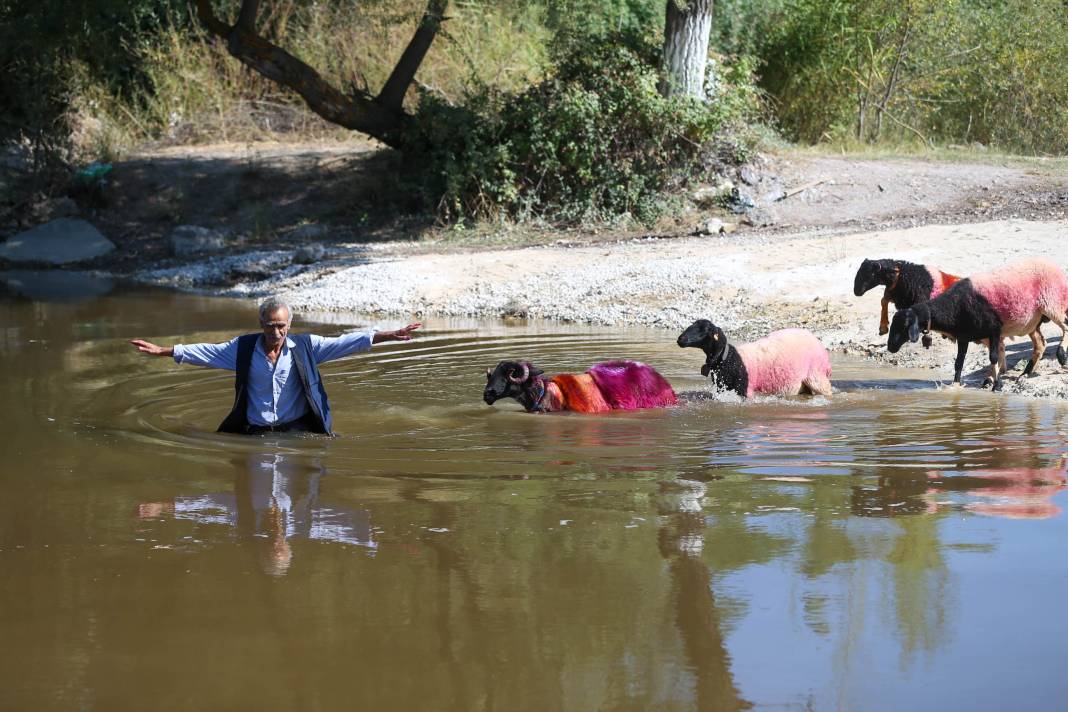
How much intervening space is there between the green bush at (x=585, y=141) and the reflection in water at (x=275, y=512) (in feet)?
43.0

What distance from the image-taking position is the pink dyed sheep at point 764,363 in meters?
10.3

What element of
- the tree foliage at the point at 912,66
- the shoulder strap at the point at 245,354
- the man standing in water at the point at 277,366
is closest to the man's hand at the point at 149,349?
the man standing in water at the point at 277,366

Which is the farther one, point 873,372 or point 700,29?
point 700,29

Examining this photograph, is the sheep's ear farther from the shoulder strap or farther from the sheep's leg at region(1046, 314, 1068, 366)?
the shoulder strap

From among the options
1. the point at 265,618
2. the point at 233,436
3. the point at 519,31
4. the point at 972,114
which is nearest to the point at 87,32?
the point at 519,31

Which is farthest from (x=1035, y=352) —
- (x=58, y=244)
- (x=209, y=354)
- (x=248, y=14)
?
(x=58, y=244)

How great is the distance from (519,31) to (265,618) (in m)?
21.4

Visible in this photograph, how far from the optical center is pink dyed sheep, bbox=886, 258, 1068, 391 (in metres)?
10.6

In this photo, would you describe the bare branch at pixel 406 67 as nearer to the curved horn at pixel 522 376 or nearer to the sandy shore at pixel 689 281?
the sandy shore at pixel 689 281

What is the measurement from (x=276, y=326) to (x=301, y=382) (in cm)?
53

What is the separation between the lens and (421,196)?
22.1 metres

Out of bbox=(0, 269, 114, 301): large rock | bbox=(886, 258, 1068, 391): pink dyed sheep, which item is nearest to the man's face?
bbox=(886, 258, 1068, 391): pink dyed sheep

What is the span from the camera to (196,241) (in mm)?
22391

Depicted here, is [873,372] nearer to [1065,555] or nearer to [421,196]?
[1065,555]
